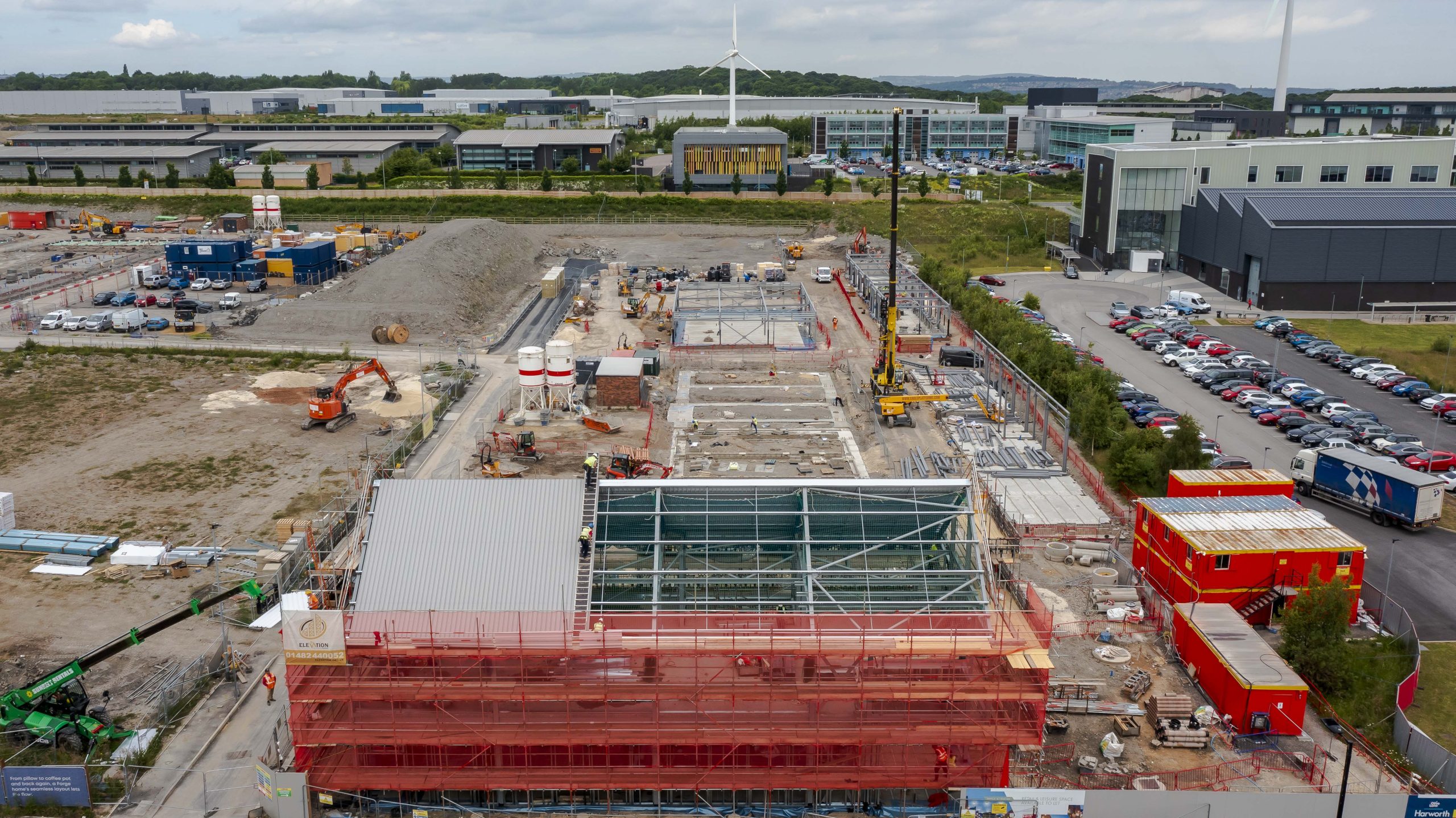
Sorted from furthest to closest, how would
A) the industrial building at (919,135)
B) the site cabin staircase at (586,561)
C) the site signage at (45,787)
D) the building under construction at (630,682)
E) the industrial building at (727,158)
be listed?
the industrial building at (919,135), the industrial building at (727,158), the site cabin staircase at (586,561), the site signage at (45,787), the building under construction at (630,682)

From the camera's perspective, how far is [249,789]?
24531 mm

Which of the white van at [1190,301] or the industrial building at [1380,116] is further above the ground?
the industrial building at [1380,116]

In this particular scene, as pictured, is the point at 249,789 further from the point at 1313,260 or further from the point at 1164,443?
the point at 1313,260

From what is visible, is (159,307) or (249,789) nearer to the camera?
(249,789)

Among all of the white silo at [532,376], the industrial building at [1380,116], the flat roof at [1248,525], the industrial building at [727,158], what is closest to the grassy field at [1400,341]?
the flat roof at [1248,525]

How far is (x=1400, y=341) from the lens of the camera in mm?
66688

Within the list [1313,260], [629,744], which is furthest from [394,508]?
[1313,260]

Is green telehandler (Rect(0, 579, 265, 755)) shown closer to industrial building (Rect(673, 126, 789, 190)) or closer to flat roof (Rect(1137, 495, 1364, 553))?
flat roof (Rect(1137, 495, 1364, 553))

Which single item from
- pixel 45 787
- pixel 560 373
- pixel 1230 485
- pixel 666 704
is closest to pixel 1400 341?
pixel 1230 485

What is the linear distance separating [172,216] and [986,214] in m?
85.9

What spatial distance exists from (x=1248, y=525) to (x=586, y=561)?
66.7ft

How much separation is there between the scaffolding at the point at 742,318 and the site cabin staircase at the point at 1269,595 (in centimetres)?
3372

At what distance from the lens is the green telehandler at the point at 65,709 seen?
25422mm

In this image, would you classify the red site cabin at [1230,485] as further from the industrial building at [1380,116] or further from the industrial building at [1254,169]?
the industrial building at [1380,116]
